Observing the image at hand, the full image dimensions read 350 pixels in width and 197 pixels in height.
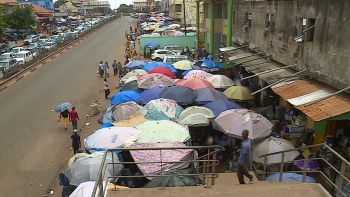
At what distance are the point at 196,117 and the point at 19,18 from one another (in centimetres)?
5123

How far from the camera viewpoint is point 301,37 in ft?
39.3

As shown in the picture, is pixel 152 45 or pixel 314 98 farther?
pixel 152 45

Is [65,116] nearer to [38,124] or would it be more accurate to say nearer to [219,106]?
[38,124]

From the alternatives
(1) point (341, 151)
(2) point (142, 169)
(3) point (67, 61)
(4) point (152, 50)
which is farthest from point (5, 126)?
(4) point (152, 50)

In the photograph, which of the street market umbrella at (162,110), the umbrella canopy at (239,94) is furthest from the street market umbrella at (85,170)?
the umbrella canopy at (239,94)

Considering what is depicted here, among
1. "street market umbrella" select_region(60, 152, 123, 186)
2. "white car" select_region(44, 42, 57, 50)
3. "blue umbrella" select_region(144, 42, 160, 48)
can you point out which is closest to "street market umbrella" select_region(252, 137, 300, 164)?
"street market umbrella" select_region(60, 152, 123, 186)

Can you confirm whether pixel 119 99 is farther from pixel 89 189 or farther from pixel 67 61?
pixel 67 61

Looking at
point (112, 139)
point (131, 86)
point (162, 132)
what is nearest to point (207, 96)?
point (162, 132)

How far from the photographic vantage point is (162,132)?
35.1 ft

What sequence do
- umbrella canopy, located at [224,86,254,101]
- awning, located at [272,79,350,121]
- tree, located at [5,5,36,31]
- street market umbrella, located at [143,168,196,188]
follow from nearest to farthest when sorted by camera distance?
1. street market umbrella, located at [143,168,196,188]
2. awning, located at [272,79,350,121]
3. umbrella canopy, located at [224,86,254,101]
4. tree, located at [5,5,36,31]

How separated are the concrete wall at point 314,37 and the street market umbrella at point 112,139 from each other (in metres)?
6.34

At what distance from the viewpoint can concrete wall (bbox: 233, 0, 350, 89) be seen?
9508 mm

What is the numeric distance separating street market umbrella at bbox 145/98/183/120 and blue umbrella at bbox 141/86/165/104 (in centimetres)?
174

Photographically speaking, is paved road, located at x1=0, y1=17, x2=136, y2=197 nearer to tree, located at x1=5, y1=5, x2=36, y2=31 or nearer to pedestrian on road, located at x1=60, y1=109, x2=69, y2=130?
pedestrian on road, located at x1=60, y1=109, x2=69, y2=130
